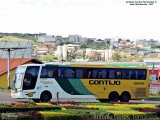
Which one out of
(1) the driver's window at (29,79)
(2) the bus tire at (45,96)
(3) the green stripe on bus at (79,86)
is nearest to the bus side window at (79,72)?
(3) the green stripe on bus at (79,86)

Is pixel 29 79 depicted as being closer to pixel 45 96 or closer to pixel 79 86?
pixel 45 96

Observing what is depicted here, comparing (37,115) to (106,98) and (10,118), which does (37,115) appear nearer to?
(10,118)

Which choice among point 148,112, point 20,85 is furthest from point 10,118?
point 20,85

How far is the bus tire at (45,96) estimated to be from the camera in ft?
121

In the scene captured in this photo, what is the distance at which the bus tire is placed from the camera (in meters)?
36.8

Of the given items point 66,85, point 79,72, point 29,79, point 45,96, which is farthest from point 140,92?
point 29,79

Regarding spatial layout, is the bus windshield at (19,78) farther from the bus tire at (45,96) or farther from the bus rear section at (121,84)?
the bus rear section at (121,84)

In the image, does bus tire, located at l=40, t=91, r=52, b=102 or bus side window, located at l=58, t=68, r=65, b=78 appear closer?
bus tire, located at l=40, t=91, r=52, b=102

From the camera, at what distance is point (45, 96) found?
36969mm

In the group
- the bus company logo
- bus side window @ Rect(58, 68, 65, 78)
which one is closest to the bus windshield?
bus side window @ Rect(58, 68, 65, 78)

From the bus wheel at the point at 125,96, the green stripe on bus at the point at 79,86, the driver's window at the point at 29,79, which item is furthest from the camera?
the bus wheel at the point at 125,96

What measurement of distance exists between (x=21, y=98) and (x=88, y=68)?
17.8ft

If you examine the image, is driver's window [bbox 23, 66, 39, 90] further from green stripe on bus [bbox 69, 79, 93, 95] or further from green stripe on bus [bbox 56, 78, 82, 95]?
green stripe on bus [bbox 69, 79, 93, 95]

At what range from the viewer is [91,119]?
70.4 feet
